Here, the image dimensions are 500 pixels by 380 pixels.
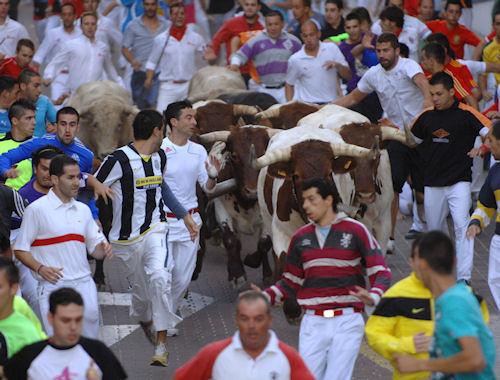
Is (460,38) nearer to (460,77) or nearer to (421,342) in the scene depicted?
(460,77)

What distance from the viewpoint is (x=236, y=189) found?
1505 cm

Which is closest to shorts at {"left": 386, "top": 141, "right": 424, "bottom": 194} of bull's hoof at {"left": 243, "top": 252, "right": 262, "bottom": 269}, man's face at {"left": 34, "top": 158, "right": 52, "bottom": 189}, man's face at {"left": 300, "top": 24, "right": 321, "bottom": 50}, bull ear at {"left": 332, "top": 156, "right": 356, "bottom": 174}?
bull's hoof at {"left": 243, "top": 252, "right": 262, "bottom": 269}

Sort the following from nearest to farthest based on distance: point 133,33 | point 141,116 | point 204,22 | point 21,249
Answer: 1. point 21,249
2. point 141,116
3. point 133,33
4. point 204,22

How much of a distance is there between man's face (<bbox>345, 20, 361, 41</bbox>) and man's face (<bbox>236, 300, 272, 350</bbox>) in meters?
10.8

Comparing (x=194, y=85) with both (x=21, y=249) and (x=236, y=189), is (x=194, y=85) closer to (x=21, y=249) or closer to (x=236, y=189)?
(x=236, y=189)

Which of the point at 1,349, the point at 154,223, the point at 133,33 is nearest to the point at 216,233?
the point at 154,223

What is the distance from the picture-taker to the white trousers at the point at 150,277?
38.8 ft

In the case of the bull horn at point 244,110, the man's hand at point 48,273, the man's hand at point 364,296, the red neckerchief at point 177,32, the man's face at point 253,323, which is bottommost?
the red neckerchief at point 177,32

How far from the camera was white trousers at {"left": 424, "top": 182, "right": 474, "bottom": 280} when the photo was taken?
45.0 ft

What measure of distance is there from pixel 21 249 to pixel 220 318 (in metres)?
3.69

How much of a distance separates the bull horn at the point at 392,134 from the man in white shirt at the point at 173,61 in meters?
6.51

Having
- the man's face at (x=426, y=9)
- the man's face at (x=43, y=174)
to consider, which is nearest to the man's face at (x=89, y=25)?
the man's face at (x=426, y=9)

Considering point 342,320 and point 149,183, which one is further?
point 149,183

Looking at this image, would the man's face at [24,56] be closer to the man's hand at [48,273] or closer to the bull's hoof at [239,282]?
the bull's hoof at [239,282]
